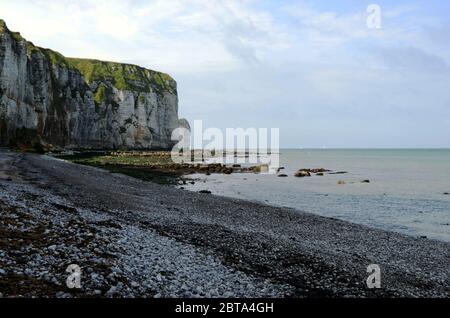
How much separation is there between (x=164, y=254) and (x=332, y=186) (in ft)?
165

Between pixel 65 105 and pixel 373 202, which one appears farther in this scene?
pixel 65 105

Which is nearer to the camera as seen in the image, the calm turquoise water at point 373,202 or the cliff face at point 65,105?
the calm turquoise water at point 373,202

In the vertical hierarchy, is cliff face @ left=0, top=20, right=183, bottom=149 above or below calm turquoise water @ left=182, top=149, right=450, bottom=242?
above

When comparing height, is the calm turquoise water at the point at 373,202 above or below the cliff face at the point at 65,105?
below

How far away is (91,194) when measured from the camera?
28.9 m

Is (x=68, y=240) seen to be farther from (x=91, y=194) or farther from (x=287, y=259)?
(x=91, y=194)

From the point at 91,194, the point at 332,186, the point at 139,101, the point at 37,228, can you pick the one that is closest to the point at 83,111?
the point at 139,101

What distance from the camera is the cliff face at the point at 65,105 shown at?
91.3 metres

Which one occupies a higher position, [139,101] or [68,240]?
[139,101]

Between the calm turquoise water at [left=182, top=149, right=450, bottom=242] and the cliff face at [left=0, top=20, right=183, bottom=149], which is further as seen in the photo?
the cliff face at [left=0, top=20, right=183, bottom=149]

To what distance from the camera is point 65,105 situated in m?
140

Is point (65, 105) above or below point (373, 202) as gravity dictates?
above

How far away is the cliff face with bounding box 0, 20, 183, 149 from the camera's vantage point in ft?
300
